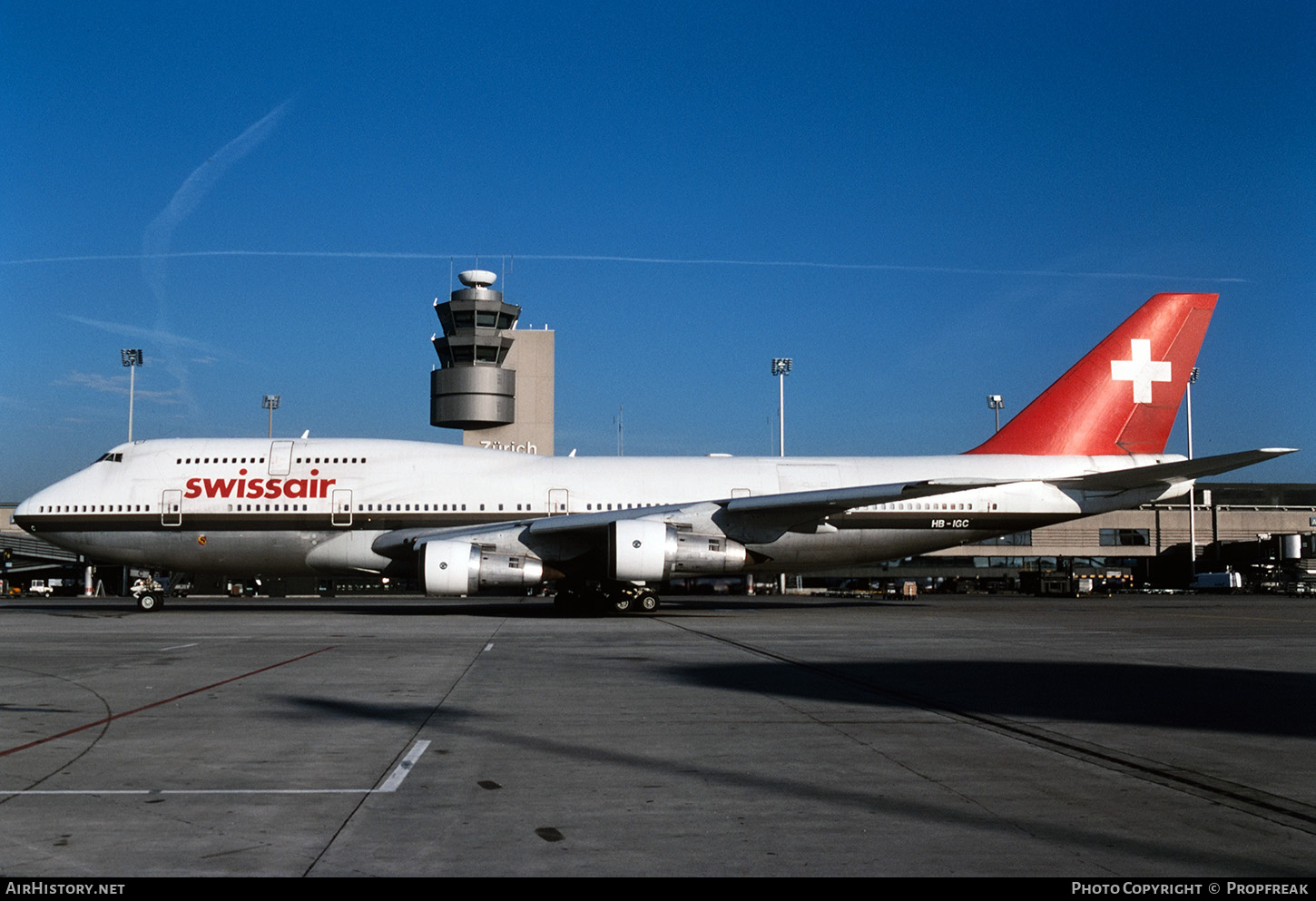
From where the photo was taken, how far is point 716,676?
40.6ft

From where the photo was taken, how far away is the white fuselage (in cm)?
2680

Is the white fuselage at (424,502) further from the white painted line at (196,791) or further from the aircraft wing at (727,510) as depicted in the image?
the white painted line at (196,791)

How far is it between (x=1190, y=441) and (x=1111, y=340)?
136ft

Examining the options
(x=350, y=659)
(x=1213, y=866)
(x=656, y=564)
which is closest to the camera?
(x=1213, y=866)

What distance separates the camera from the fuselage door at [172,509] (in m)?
26.8

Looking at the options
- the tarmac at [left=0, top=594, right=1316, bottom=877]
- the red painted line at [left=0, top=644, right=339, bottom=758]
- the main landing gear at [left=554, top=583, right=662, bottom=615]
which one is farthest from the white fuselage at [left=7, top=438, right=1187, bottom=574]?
the red painted line at [left=0, top=644, right=339, bottom=758]

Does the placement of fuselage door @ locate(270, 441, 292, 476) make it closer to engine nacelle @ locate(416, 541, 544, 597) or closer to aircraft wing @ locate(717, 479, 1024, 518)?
engine nacelle @ locate(416, 541, 544, 597)

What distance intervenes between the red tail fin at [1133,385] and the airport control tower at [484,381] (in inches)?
1763

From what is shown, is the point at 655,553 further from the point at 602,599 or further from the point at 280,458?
the point at 280,458

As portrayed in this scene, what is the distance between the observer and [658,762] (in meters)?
7.11

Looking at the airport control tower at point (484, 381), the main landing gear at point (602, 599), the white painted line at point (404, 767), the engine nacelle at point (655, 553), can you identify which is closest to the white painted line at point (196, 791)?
the white painted line at point (404, 767)

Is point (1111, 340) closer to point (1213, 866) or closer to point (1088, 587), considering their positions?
point (1088, 587)

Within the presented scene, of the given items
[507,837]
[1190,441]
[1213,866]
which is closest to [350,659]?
[507,837]

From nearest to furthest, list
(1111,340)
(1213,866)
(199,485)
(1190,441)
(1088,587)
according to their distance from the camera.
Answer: (1213,866), (199,485), (1111,340), (1088,587), (1190,441)
